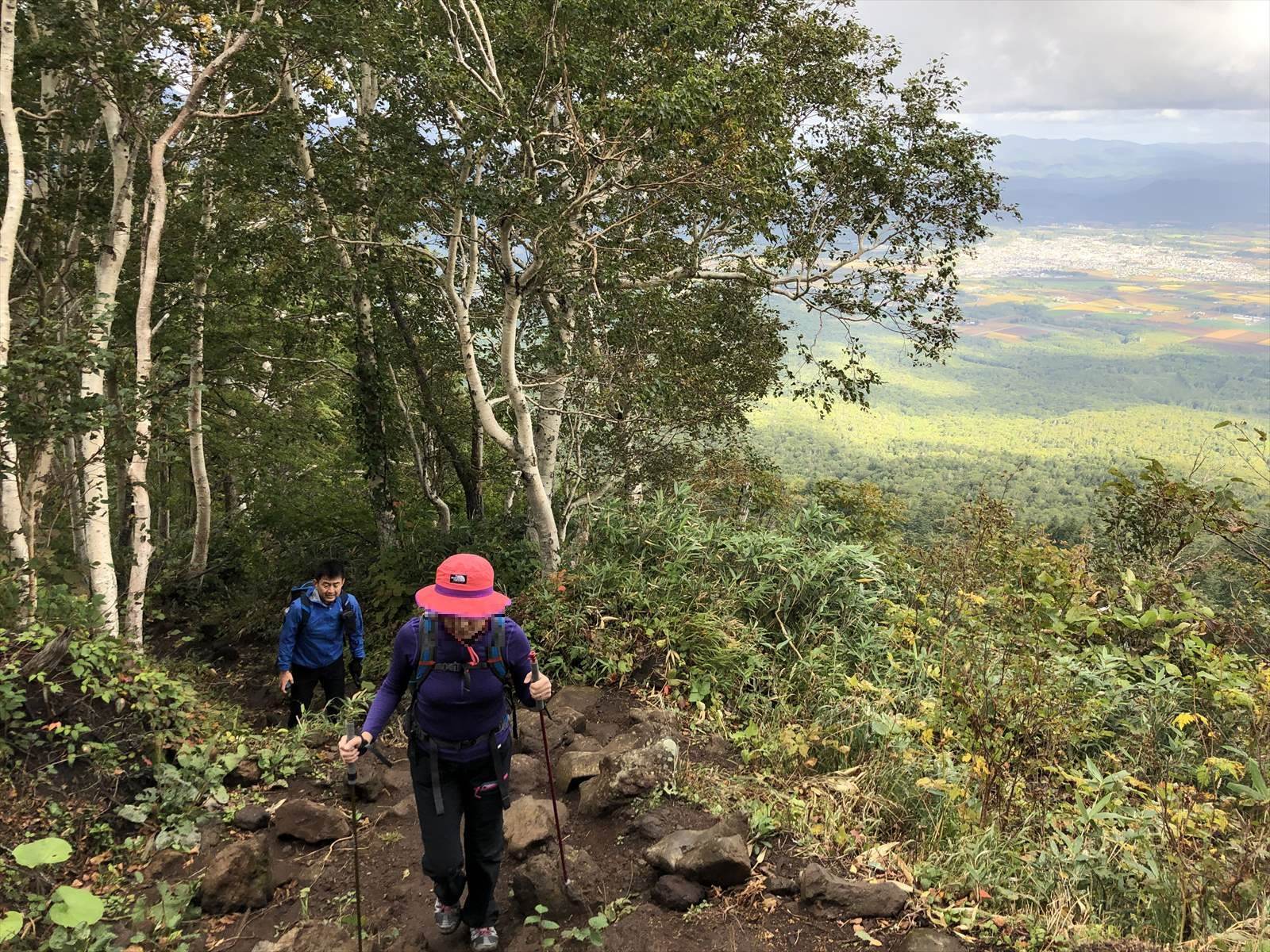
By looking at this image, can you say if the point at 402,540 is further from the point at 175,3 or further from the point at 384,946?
the point at 384,946

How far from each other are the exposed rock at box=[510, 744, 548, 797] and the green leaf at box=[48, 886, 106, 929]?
2767 millimetres

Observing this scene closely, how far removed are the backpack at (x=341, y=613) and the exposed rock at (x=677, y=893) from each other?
3.73 meters

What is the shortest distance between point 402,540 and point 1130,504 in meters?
12.6

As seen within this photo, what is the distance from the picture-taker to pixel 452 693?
3510 millimetres

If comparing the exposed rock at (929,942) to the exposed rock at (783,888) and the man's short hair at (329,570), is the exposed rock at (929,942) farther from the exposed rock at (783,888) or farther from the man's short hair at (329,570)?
the man's short hair at (329,570)

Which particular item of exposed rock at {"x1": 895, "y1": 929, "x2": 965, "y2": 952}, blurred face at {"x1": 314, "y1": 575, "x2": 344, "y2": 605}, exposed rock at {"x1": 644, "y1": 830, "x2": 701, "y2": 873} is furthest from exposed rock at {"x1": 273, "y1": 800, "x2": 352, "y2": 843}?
exposed rock at {"x1": 895, "y1": 929, "x2": 965, "y2": 952}

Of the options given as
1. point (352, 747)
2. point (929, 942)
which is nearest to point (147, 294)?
point (352, 747)

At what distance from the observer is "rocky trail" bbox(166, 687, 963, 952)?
12.1 feet

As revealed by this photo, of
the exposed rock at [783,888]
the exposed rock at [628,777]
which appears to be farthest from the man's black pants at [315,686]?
the exposed rock at [783,888]

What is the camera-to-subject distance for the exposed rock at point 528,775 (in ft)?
17.9

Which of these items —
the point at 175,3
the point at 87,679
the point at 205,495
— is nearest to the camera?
the point at 87,679

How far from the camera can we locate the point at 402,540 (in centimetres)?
1246

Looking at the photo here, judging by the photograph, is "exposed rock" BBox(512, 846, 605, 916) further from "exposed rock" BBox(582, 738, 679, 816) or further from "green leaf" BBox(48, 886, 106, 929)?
"green leaf" BBox(48, 886, 106, 929)

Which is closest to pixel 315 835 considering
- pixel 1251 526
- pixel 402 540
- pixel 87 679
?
pixel 87 679
